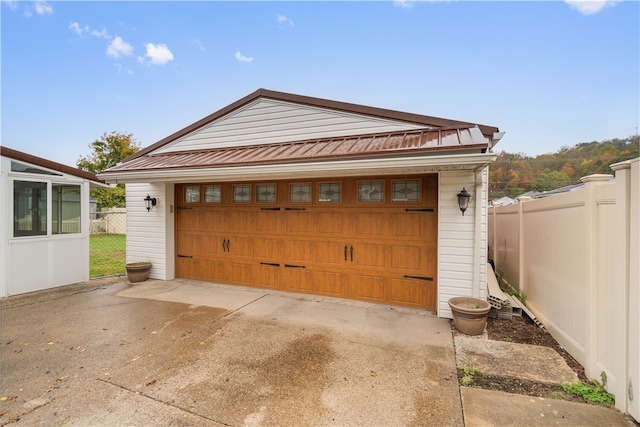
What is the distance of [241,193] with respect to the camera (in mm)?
6156

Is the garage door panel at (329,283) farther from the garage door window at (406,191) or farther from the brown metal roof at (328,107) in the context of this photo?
A: the brown metal roof at (328,107)

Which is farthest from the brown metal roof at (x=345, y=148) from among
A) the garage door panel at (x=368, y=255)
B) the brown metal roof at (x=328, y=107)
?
the garage door panel at (x=368, y=255)

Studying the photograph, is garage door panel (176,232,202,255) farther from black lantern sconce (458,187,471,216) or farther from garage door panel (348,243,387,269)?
black lantern sconce (458,187,471,216)

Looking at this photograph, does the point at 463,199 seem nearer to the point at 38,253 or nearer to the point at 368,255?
the point at 368,255

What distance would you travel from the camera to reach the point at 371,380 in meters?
2.68

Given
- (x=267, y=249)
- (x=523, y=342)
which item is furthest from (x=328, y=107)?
(x=523, y=342)

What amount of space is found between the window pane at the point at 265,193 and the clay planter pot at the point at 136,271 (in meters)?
3.17

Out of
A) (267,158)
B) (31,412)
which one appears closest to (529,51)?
(267,158)

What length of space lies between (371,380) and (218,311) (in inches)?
114

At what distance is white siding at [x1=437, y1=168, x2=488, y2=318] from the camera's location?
4.21 meters

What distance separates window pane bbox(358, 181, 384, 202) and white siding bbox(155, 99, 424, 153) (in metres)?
1.02

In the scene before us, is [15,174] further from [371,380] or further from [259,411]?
[371,380]

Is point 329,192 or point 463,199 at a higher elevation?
point 329,192

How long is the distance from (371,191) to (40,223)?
6.62 meters
